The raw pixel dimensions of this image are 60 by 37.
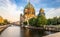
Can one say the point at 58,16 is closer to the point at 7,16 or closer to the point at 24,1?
the point at 24,1

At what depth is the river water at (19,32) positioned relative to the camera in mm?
4367

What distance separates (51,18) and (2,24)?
48.8 inches

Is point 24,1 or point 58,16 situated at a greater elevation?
point 24,1

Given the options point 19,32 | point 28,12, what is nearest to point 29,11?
point 28,12

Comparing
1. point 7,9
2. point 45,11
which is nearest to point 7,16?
point 7,9

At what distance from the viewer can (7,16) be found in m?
4.47

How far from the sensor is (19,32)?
14.5 ft

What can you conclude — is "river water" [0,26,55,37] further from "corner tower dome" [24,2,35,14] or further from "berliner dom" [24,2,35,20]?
"corner tower dome" [24,2,35,14]

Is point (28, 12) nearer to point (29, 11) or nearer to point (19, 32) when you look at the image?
point (29, 11)

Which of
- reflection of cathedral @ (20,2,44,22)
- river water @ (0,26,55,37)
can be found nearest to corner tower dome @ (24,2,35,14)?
reflection of cathedral @ (20,2,44,22)

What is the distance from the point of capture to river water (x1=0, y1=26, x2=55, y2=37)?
4.37 meters

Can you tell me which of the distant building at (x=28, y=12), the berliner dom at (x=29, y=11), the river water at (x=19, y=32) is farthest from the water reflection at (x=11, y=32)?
the berliner dom at (x=29, y=11)

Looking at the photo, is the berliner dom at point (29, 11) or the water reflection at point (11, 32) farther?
the berliner dom at point (29, 11)

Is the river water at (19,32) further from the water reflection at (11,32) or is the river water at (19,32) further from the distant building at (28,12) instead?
the distant building at (28,12)
